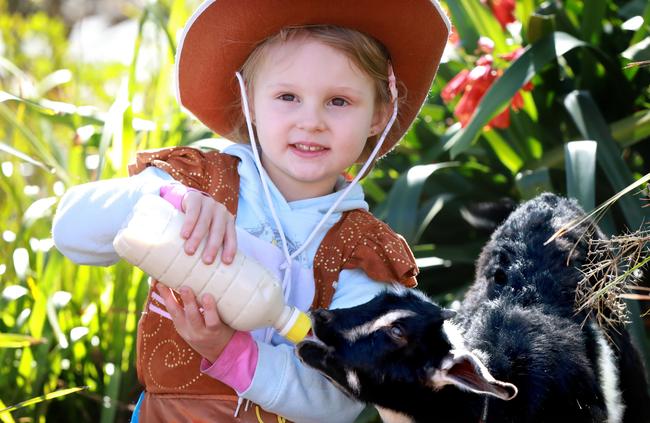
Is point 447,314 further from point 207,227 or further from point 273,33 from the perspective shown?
point 273,33

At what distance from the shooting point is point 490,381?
73.9 inches

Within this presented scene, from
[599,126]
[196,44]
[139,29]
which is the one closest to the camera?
[196,44]

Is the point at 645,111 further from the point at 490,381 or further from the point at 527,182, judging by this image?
the point at 490,381

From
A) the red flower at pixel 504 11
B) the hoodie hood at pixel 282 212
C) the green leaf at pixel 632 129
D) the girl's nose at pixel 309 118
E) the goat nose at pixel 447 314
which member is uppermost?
the girl's nose at pixel 309 118

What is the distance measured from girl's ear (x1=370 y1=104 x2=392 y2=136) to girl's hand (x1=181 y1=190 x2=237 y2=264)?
71 cm

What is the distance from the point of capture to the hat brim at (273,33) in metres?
2.33

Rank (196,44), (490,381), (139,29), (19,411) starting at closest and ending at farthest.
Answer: (490,381) → (196,44) → (19,411) → (139,29)

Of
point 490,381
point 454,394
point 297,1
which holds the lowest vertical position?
point 454,394

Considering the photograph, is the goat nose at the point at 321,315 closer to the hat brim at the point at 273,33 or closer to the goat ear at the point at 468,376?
the goat ear at the point at 468,376

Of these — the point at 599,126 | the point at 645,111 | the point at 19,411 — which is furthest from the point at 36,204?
the point at 645,111

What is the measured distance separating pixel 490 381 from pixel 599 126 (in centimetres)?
192

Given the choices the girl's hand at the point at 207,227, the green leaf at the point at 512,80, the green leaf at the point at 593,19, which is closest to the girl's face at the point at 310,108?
the girl's hand at the point at 207,227

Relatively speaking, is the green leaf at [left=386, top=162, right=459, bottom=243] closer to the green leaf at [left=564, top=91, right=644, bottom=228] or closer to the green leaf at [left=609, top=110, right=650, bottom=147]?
the green leaf at [left=564, top=91, right=644, bottom=228]

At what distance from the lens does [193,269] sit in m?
1.95
